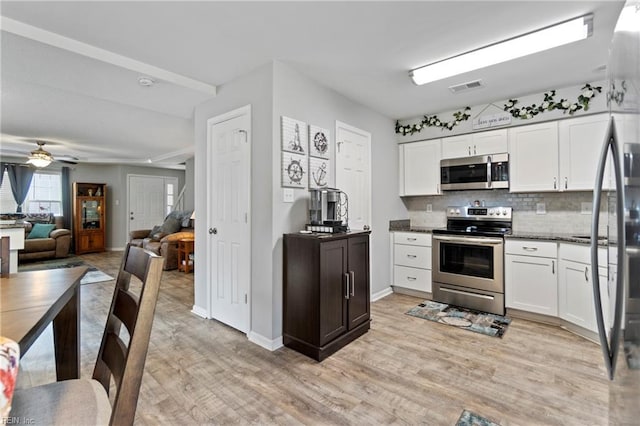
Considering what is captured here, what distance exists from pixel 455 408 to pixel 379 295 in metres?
2.17

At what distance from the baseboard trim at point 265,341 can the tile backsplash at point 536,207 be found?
2855 mm

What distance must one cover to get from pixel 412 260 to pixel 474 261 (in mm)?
761

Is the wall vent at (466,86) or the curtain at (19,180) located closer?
the wall vent at (466,86)

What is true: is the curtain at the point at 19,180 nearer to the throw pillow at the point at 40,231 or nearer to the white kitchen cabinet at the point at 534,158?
the throw pillow at the point at 40,231

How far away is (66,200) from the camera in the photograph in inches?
301

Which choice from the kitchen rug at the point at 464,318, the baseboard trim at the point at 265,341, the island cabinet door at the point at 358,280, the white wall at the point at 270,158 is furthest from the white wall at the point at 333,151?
the kitchen rug at the point at 464,318

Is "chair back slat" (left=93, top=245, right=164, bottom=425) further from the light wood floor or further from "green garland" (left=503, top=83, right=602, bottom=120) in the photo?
"green garland" (left=503, top=83, right=602, bottom=120)

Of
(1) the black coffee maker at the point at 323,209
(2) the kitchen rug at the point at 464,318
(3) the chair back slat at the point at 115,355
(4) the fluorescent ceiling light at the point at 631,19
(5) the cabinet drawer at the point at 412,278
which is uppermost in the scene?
(4) the fluorescent ceiling light at the point at 631,19

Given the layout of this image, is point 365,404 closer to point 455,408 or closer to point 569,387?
point 455,408

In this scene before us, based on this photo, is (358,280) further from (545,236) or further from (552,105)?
(552,105)

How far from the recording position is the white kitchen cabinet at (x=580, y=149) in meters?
3.01

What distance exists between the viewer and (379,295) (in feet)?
13.0

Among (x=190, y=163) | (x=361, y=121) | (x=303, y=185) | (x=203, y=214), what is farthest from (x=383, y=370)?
(x=190, y=163)

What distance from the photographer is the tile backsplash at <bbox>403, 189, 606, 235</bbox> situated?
3.31m
